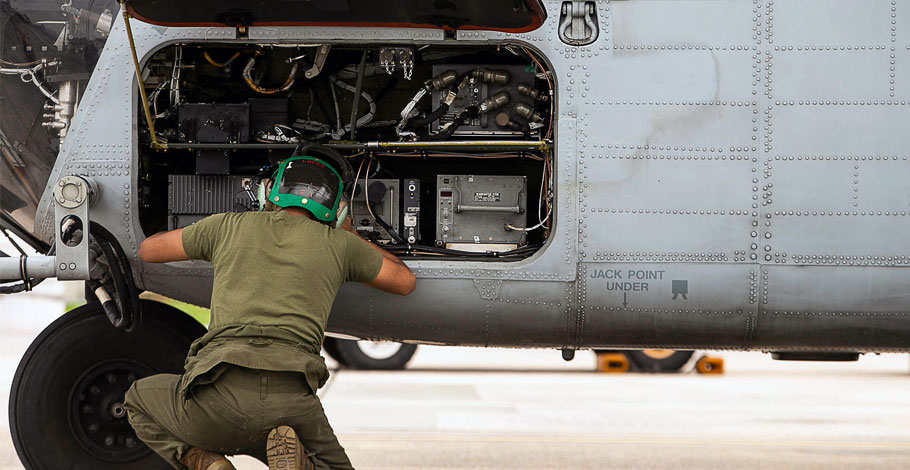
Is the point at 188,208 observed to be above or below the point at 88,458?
above

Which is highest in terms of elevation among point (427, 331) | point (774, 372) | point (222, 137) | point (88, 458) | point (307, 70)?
point (307, 70)

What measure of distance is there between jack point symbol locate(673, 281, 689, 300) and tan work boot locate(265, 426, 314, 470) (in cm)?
204

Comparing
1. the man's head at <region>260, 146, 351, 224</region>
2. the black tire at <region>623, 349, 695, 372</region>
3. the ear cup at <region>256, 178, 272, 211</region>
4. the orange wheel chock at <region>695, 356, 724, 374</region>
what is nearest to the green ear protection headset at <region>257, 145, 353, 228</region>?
the man's head at <region>260, 146, 351, 224</region>

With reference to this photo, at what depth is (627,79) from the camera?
4621mm

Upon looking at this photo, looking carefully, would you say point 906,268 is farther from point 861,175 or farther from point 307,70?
point 307,70

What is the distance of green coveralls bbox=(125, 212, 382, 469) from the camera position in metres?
3.71

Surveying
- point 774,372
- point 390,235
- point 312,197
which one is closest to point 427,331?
point 390,235

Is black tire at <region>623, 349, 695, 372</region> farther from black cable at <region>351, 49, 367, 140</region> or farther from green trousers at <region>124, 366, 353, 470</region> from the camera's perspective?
green trousers at <region>124, 366, 353, 470</region>

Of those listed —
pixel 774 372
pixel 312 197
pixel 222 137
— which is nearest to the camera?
pixel 312 197

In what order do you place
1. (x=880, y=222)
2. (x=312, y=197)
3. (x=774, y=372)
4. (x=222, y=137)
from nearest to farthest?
(x=312, y=197) < (x=880, y=222) < (x=222, y=137) < (x=774, y=372)

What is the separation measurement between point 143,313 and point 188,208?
61 cm

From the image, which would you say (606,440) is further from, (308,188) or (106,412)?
(308,188)

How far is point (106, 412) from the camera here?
4793 millimetres

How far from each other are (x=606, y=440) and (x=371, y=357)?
204 inches
